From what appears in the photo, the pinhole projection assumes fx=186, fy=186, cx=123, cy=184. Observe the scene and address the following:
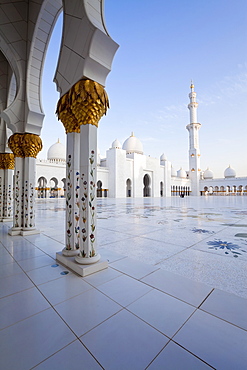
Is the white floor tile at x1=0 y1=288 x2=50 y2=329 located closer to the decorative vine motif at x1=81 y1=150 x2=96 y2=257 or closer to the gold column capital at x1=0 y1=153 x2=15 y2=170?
the decorative vine motif at x1=81 y1=150 x2=96 y2=257

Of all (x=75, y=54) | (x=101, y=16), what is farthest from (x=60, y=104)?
(x=101, y=16)

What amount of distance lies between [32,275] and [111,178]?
20.1m

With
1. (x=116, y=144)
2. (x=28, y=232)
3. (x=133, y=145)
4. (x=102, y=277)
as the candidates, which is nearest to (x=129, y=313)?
(x=102, y=277)

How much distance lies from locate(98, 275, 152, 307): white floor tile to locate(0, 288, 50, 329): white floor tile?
0.38 meters

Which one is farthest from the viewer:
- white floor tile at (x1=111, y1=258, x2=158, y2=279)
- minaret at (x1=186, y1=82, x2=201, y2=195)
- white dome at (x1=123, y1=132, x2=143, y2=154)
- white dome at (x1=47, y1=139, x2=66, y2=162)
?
minaret at (x1=186, y1=82, x2=201, y2=195)

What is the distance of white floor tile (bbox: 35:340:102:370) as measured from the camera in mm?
→ 703

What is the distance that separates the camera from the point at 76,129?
6.11 ft

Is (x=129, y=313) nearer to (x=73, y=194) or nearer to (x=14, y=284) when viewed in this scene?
(x=14, y=284)

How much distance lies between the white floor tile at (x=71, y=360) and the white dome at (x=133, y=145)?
2485 centimetres

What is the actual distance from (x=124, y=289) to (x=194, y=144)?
99.6 ft

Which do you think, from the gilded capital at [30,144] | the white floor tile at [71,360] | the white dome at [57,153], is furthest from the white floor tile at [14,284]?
the white dome at [57,153]

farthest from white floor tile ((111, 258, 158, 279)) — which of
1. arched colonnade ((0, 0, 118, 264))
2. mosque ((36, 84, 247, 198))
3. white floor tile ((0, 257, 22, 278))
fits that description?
mosque ((36, 84, 247, 198))

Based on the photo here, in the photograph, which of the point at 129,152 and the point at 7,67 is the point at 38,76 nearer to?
the point at 7,67

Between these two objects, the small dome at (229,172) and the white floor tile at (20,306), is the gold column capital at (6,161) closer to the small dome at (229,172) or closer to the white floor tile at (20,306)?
the white floor tile at (20,306)
